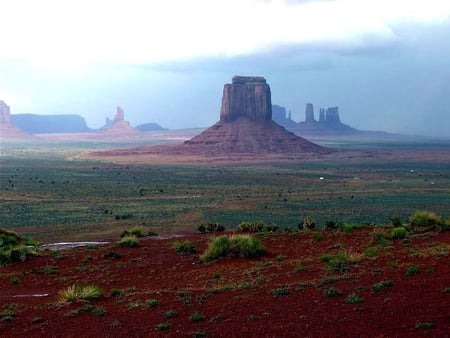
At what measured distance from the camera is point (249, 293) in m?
13.8

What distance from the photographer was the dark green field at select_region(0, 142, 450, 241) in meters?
40.7

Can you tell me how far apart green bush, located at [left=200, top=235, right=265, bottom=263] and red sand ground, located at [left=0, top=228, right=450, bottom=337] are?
13.5 inches

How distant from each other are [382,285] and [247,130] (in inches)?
5441

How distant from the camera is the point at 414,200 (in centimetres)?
5397

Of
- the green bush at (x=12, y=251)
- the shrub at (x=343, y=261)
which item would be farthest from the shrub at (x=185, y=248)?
the shrub at (x=343, y=261)

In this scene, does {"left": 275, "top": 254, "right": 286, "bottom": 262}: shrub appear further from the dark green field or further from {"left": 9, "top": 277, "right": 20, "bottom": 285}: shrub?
the dark green field

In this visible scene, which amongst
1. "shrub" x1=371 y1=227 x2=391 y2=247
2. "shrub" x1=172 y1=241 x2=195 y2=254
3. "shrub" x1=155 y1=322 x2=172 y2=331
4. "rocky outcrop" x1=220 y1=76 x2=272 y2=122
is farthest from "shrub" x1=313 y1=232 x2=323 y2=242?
"rocky outcrop" x1=220 y1=76 x2=272 y2=122

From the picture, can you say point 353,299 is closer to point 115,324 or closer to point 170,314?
point 170,314

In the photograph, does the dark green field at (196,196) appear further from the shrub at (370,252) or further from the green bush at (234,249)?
the shrub at (370,252)

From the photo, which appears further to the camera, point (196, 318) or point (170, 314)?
point (170, 314)

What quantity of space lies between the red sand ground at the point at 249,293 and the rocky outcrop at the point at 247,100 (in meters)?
135

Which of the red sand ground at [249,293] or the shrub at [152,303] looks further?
the shrub at [152,303]

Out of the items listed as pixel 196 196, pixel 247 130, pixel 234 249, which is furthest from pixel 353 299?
pixel 247 130

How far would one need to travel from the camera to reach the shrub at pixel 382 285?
1272cm
